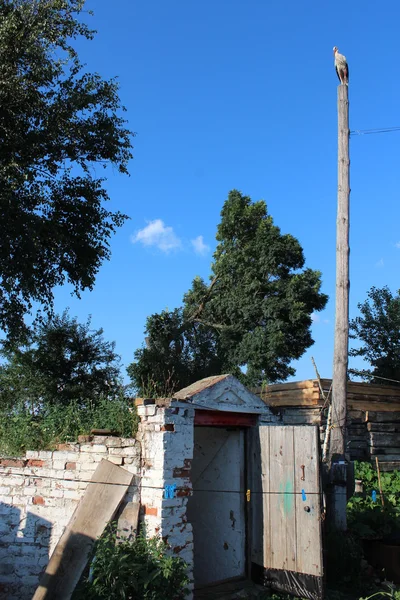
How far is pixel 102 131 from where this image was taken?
521 inches

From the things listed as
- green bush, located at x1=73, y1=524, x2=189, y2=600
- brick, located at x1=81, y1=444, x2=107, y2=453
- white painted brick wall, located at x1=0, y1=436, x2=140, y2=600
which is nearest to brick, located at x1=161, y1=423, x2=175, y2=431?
white painted brick wall, located at x1=0, y1=436, x2=140, y2=600

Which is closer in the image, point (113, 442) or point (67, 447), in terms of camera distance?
point (113, 442)

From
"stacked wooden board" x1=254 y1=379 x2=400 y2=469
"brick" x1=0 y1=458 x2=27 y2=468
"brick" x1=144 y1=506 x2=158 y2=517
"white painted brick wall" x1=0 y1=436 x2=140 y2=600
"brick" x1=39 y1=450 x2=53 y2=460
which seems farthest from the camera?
"stacked wooden board" x1=254 y1=379 x2=400 y2=469

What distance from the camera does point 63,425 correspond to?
256 inches

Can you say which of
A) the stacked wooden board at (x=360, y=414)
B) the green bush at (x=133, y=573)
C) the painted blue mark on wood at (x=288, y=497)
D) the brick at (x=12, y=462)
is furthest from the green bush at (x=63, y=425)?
the stacked wooden board at (x=360, y=414)

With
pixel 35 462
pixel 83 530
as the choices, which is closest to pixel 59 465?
pixel 35 462

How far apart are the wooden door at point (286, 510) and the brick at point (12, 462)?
2.88 m

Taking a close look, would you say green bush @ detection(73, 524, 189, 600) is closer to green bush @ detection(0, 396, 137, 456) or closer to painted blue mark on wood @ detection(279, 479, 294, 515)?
green bush @ detection(0, 396, 137, 456)

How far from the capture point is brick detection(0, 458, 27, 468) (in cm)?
623

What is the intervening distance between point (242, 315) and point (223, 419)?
1178 centimetres

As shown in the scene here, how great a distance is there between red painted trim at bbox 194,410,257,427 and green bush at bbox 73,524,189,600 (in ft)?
4.76

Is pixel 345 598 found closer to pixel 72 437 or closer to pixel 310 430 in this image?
pixel 310 430

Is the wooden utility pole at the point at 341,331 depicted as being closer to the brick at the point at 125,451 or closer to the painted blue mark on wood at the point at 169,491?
the painted blue mark on wood at the point at 169,491

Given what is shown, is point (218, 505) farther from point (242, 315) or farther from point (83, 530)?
point (242, 315)
